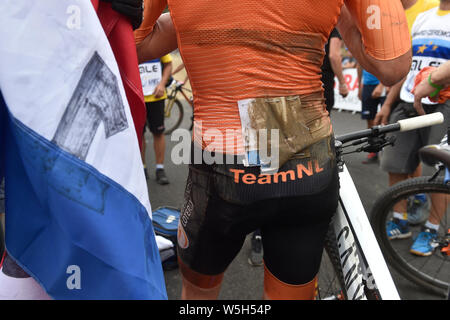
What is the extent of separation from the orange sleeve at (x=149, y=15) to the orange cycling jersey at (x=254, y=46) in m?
0.15

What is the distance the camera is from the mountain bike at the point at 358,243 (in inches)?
47.4

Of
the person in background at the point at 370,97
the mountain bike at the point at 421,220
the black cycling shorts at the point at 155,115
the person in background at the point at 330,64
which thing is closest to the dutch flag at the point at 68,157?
the mountain bike at the point at 421,220

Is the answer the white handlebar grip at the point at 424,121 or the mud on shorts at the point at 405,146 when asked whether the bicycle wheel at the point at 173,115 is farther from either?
the white handlebar grip at the point at 424,121

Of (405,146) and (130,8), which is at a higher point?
(130,8)

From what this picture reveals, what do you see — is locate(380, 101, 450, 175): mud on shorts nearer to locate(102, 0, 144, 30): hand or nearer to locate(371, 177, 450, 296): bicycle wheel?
locate(371, 177, 450, 296): bicycle wheel

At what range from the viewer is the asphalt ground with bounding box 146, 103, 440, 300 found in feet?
8.10

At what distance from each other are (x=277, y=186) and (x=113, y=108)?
54 cm

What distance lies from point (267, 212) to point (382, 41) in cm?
68

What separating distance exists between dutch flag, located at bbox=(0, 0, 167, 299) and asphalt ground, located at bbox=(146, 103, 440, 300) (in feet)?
5.66

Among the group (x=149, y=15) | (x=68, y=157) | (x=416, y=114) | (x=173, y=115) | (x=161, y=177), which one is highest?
(x=149, y=15)

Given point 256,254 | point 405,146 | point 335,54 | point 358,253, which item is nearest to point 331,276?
point 358,253

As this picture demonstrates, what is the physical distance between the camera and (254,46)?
1048mm

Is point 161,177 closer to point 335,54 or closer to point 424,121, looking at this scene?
point 335,54
